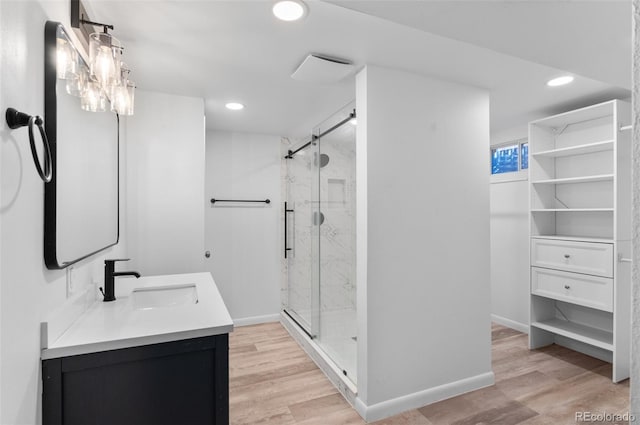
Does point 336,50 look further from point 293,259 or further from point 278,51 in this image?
point 293,259

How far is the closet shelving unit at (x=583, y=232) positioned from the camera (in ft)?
8.70

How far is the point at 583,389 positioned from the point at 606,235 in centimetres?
135

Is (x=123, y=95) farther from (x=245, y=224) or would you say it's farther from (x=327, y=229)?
(x=245, y=224)

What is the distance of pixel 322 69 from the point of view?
7.10 feet

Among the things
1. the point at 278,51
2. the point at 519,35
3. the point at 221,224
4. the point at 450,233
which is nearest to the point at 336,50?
the point at 278,51

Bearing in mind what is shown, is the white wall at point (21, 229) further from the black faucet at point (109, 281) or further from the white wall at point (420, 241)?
the white wall at point (420, 241)

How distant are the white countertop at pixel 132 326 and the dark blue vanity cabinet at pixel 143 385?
29 millimetres

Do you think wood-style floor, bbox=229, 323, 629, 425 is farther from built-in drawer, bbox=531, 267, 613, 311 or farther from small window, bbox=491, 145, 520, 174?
small window, bbox=491, 145, 520, 174

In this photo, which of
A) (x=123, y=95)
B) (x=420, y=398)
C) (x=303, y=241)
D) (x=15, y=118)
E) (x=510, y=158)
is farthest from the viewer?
(x=510, y=158)

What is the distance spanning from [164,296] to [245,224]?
6.55 feet

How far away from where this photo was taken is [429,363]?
2350 millimetres

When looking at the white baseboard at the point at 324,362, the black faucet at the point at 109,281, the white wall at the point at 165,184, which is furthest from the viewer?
the white wall at the point at 165,184

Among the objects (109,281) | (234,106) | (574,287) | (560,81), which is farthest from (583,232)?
(109,281)

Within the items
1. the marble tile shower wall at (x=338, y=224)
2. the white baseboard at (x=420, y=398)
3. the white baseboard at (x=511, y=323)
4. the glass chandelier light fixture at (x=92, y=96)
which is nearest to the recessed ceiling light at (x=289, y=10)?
the glass chandelier light fixture at (x=92, y=96)
